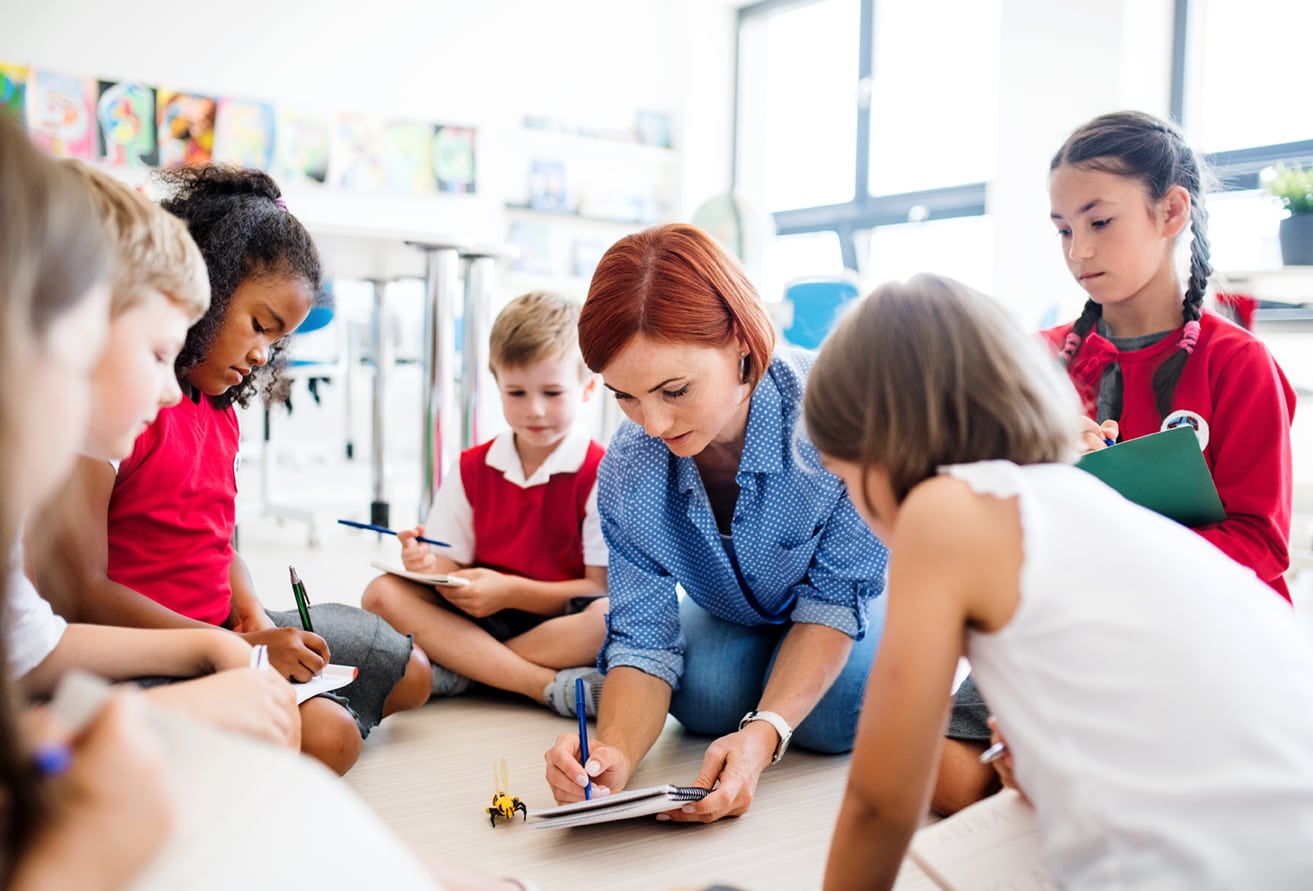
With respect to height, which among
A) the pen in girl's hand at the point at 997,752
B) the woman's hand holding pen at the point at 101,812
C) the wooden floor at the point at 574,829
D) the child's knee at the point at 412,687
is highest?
the woman's hand holding pen at the point at 101,812

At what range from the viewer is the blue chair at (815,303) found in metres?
3.61

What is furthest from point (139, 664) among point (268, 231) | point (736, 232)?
point (736, 232)

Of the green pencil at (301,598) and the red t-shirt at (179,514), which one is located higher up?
the red t-shirt at (179,514)

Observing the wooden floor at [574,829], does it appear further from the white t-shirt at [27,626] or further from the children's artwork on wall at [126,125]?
the children's artwork on wall at [126,125]

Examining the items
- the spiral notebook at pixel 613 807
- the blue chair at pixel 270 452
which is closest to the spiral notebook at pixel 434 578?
the spiral notebook at pixel 613 807

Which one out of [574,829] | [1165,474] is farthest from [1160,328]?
[574,829]

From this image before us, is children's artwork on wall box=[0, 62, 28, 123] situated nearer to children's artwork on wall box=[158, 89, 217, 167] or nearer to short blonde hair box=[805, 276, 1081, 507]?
children's artwork on wall box=[158, 89, 217, 167]

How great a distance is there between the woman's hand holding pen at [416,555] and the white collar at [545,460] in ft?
0.65

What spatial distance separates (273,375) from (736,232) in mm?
3356

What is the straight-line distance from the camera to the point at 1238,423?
134 cm

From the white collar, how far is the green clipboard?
986mm

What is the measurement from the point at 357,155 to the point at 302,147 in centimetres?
26

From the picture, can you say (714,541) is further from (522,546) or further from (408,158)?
(408,158)

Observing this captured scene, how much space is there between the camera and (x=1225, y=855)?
0.68 metres
